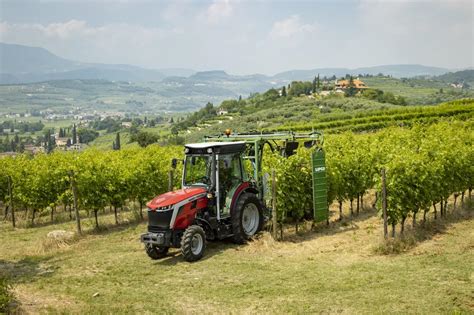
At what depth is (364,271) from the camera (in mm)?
9648

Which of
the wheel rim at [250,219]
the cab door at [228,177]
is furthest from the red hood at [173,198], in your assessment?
the wheel rim at [250,219]

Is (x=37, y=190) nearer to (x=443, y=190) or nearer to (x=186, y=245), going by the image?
(x=186, y=245)

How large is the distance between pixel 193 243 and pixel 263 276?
2.19 meters

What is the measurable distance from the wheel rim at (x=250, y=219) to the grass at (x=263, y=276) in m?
0.47

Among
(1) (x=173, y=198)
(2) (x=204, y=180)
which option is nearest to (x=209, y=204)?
(2) (x=204, y=180)

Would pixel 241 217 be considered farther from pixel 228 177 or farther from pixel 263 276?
pixel 263 276

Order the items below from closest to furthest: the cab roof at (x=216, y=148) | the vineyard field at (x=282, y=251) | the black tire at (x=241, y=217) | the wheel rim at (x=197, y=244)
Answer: the vineyard field at (x=282, y=251)
the wheel rim at (x=197, y=244)
the cab roof at (x=216, y=148)
the black tire at (x=241, y=217)

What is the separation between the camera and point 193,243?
11.2m

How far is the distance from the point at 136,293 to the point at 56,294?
1.57m

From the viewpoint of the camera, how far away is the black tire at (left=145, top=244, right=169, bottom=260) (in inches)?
444

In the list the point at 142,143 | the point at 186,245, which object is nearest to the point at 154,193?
the point at 186,245

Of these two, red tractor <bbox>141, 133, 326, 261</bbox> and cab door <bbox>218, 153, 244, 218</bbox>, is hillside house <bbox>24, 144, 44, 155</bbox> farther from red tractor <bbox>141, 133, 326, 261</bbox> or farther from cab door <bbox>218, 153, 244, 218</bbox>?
cab door <bbox>218, 153, 244, 218</bbox>

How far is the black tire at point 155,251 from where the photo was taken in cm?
1127

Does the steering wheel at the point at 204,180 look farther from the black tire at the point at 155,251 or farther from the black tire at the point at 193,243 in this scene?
the black tire at the point at 155,251
